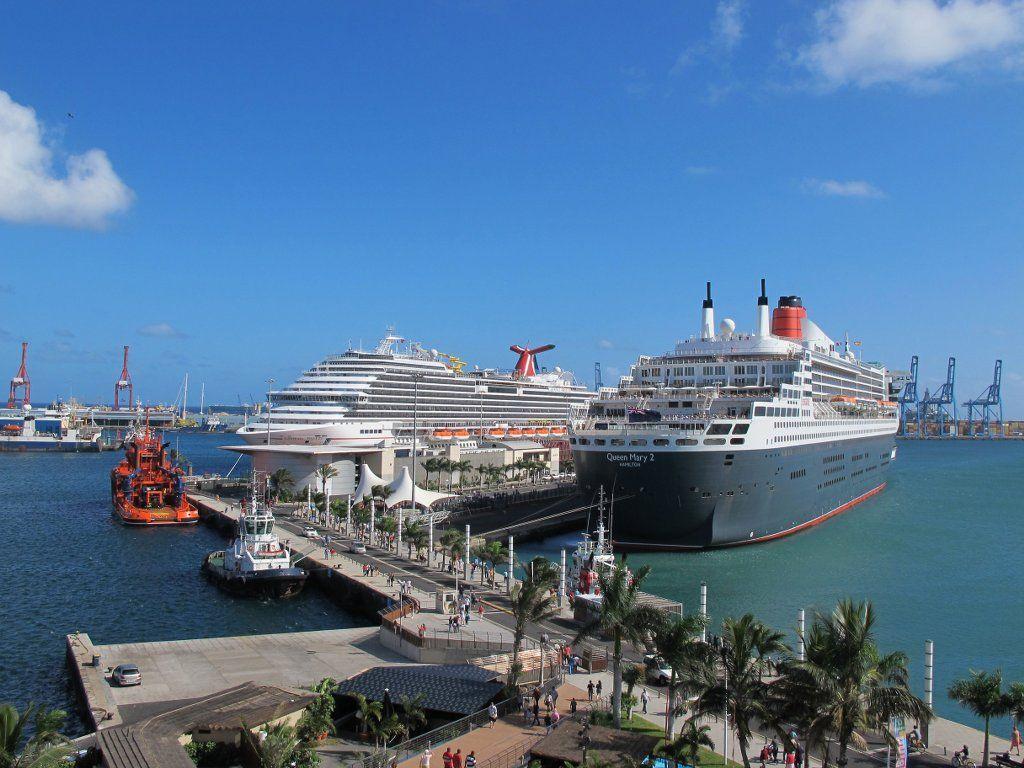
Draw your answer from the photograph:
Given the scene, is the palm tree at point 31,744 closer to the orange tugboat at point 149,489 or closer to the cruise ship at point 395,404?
the cruise ship at point 395,404

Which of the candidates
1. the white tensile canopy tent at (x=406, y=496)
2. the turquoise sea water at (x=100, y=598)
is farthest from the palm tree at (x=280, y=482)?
the white tensile canopy tent at (x=406, y=496)

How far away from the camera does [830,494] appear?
61.1 m

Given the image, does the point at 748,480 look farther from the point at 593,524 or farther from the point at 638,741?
the point at 638,741

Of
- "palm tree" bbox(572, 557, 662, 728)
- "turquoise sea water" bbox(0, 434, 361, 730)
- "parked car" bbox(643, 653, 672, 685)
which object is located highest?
"palm tree" bbox(572, 557, 662, 728)

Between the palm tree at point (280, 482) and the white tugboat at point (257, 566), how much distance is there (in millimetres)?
21033

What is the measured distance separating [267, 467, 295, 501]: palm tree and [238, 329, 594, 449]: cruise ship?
3587 mm

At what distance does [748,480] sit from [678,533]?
4.99 m

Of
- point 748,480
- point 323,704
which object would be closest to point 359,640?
point 323,704

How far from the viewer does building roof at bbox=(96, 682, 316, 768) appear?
658 inches

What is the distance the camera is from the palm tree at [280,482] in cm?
6471

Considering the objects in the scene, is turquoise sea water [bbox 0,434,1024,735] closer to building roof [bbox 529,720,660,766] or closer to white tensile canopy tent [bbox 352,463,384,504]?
white tensile canopy tent [bbox 352,463,384,504]

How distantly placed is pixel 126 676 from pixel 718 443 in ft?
99.9

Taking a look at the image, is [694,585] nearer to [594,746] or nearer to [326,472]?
[594,746]

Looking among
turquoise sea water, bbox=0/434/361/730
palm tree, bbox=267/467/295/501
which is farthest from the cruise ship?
turquoise sea water, bbox=0/434/361/730
